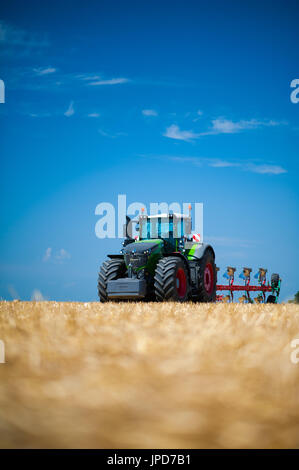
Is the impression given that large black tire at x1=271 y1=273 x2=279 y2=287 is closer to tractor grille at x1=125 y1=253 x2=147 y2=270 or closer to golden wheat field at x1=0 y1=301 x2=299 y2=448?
tractor grille at x1=125 y1=253 x2=147 y2=270

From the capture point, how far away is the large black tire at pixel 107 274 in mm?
10203

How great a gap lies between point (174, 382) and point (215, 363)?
0.42 metres

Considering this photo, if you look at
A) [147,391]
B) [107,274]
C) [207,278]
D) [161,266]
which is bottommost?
[147,391]

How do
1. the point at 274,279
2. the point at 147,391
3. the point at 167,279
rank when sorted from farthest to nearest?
the point at 274,279 → the point at 167,279 → the point at 147,391

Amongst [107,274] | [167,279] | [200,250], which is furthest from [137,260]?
[200,250]

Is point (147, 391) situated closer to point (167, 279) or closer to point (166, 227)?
point (167, 279)

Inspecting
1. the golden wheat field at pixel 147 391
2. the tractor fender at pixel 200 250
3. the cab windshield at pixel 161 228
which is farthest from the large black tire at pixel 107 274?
the golden wheat field at pixel 147 391

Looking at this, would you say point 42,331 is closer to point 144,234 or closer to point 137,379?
point 137,379

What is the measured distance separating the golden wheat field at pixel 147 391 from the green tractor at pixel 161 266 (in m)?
6.72

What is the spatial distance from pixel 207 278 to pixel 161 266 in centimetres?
336

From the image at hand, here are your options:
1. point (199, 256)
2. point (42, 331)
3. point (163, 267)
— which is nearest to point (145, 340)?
point (42, 331)

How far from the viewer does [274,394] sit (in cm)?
164

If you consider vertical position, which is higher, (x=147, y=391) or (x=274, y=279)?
(x=274, y=279)

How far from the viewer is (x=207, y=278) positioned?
12297 millimetres
